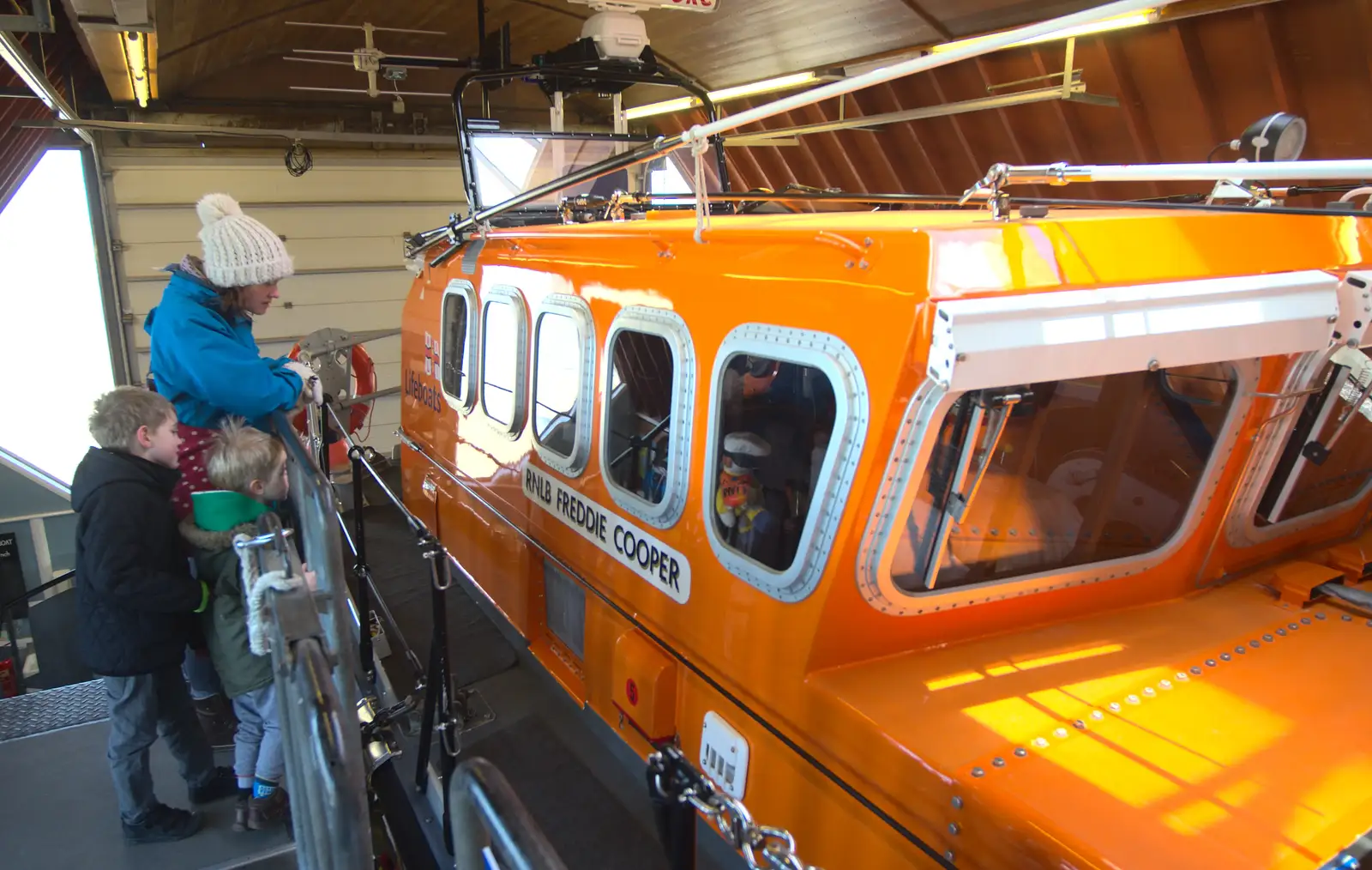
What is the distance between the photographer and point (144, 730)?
8.22ft

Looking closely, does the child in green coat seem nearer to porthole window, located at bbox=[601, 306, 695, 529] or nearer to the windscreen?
porthole window, located at bbox=[601, 306, 695, 529]

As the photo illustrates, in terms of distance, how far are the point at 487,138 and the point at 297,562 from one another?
A: 3.34 m

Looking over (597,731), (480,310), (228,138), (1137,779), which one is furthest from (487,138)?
(228,138)

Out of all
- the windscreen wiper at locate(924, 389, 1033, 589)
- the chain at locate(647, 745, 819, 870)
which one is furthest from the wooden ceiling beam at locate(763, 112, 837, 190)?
the chain at locate(647, 745, 819, 870)

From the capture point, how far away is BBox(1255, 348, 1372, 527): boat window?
86.4 inches

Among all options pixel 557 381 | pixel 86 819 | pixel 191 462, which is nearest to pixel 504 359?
pixel 557 381

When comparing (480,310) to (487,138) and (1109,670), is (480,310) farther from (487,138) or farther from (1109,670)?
(1109,670)

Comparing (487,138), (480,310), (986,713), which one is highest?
(487,138)

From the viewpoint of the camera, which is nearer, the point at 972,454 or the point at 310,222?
the point at 972,454

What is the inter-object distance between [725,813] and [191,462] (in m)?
2.20

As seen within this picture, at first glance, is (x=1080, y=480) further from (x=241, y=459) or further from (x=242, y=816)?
(x=242, y=816)

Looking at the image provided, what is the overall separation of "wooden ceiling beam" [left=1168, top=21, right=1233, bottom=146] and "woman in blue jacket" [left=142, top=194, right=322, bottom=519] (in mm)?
4932

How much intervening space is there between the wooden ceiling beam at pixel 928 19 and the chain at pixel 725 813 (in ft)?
16.9

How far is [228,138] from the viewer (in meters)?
8.66
